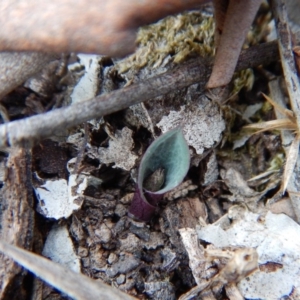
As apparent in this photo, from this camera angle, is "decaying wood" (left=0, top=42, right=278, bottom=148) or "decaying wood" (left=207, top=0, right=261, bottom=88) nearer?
"decaying wood" (left=0, top=42, right=278, bottom=148)

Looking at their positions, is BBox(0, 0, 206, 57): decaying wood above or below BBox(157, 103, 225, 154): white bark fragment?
above

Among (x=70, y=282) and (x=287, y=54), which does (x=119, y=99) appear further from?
(x=287, y=54)

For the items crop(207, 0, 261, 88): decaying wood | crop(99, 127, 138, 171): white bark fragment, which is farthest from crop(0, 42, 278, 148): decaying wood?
crop(99, 127, 138, 171): white bark fragment

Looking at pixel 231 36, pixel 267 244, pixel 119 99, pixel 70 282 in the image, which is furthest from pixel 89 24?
pixel 267 244

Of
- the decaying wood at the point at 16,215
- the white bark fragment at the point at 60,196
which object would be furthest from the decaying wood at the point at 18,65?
the white bark fragment at the point at 60,196

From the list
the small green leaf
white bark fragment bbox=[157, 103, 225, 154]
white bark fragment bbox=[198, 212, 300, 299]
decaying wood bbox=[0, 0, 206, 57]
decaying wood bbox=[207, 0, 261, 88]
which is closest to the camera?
decaying wood bbox=[0, 0, 206, 57]

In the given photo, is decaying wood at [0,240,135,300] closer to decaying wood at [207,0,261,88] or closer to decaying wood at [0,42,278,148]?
decaying wood at [0,42,278,148]

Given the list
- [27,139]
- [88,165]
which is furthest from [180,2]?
[88,165]

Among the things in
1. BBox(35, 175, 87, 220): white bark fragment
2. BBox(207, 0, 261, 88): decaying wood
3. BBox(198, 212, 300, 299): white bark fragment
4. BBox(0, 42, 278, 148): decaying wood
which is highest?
BBox(207, 0, 261, 88): decaying wood
